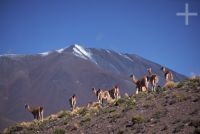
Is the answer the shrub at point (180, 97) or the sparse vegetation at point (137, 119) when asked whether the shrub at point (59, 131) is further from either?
the shrub at point (180, 97)

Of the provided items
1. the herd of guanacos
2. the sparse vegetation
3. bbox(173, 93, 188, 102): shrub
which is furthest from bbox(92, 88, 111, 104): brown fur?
the sparse vegetation

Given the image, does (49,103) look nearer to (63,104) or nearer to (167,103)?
(63,104)

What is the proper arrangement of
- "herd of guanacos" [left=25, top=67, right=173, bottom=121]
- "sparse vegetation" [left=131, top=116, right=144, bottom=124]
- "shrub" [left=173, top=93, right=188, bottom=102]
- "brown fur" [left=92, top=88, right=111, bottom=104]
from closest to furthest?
"sparse vegetation" [left=131, top=116, right=144, bottom=124], "shrub" [left=173, top=93, right=188, bottom=102], "herd of guanacos" [left=25, top=67, right=173, bottom=121], "brown fur" [left=92, top=88, right=111, bottom=104]

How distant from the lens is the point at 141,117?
26.3 metres

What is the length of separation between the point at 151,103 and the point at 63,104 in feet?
467

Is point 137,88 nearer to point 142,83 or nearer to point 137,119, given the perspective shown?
point 142,83

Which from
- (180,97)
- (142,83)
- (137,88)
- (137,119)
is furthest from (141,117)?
(137,88)

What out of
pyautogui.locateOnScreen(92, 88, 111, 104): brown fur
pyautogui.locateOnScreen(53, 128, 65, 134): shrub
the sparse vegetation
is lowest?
pyautogui.locateOnScreen(53, 128, 65, 134): shrub

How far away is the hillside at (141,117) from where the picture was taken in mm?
24594

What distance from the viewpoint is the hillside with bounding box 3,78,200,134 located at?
24.6 m

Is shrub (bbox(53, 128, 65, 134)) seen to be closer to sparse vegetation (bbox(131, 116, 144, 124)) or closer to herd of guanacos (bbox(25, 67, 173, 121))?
sparse vegetation (bbox(131, 116, 144, 124))

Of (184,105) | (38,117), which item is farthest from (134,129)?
(38,117)

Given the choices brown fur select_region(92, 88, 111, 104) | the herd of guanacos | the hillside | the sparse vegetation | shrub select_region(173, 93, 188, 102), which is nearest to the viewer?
the hillside

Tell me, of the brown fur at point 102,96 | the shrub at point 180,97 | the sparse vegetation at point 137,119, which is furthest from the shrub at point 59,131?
the brown fur at point 102,96
